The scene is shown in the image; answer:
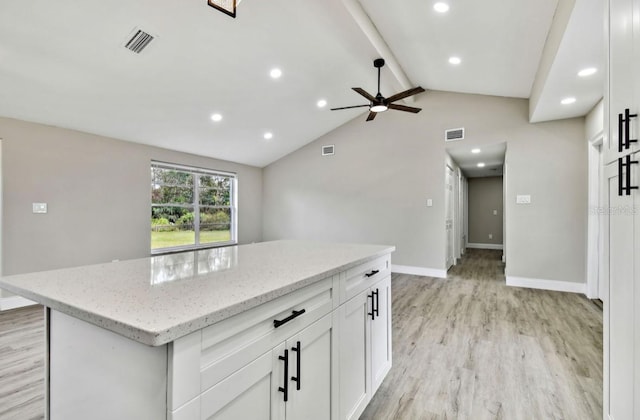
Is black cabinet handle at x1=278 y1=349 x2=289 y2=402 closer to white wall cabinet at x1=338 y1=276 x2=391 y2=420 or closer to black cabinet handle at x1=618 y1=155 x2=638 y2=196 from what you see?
white wall cabinet at x1=338 y1=276 x2=391 y2=420

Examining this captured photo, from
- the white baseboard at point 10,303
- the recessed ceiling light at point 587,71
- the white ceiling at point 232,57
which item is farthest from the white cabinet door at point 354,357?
the white baseboard at point 10,303

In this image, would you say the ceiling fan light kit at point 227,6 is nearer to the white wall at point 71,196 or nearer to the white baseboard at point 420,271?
the white wall at point 71,196

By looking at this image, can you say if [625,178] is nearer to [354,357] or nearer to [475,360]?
[354,357]

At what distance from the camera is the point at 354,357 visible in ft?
5.28

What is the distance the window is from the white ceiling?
0.83m

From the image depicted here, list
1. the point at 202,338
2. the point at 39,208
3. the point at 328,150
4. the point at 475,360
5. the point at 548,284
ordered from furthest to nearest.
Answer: the point at 328,150 < the point at 548,284 < the point at 39,208 < the point at 475,360 < the point at 202,338

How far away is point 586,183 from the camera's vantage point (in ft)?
→ 13.9

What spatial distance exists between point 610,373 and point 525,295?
3.21 m

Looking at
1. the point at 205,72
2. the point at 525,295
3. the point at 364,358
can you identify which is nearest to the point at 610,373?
the point at 364,358

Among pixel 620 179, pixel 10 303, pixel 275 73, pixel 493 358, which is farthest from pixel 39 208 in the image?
pixel 620 179

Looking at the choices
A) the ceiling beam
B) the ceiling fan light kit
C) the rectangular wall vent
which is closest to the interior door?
the ceiling beam

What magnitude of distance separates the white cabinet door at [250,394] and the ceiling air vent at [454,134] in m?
5.18

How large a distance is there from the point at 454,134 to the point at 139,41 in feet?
15.4

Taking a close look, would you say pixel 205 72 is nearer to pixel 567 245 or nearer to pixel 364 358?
pixel 364 358
